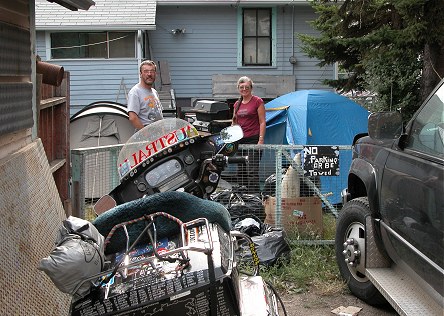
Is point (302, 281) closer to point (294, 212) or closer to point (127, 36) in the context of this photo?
point (294, 212)

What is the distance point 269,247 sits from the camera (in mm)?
6008

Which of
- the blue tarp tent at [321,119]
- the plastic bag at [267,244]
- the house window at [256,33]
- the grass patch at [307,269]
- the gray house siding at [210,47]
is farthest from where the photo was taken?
the house window at [256,33]

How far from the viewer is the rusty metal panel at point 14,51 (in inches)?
133

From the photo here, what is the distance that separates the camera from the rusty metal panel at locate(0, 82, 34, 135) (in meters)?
3.28

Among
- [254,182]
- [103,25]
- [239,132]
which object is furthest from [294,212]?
[103,25]

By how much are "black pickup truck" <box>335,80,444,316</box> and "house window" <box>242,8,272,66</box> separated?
11.8m

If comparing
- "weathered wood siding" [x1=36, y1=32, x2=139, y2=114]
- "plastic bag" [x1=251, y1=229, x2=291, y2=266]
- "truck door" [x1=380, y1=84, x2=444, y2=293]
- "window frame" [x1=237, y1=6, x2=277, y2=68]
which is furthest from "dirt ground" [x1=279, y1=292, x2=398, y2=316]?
"window frame" [x1=237, y1=6, x2=277, y2=68]

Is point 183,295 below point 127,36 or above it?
below

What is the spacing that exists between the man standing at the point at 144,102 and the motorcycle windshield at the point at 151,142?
228 cm

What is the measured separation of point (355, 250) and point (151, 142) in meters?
1.85

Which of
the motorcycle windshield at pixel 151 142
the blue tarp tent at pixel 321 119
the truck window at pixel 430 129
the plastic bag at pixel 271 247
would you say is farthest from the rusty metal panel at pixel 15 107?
the blue tarp tent at pixel 321 119

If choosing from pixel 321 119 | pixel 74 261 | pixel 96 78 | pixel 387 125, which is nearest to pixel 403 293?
pixel 387 125

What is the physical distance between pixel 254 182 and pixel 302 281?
1544mm

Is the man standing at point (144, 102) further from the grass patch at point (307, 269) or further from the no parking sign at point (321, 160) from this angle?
the grass patch at point (307, 269)
